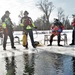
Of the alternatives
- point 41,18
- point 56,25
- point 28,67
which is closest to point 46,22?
point 41,18

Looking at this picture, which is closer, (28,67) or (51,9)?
(28,67)

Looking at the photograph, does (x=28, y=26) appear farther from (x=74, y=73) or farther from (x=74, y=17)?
(x=74, y=73)

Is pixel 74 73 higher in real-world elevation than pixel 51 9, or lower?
lower

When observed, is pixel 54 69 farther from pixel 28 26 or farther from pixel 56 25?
pixel 56 25

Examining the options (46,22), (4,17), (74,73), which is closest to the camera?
(74,73)

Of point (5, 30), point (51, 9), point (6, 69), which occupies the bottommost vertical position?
point (6, 69)

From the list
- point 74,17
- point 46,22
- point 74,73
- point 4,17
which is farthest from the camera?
point 46,22

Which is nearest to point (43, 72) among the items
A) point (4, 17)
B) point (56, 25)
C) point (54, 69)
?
point (54, 69)

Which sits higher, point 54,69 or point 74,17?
point 74,17

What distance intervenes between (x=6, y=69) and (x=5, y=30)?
17.7 ft

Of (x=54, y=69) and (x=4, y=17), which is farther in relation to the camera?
(x=4, y=17)

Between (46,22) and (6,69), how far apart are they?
6108 cm

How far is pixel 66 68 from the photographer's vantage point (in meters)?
6.41

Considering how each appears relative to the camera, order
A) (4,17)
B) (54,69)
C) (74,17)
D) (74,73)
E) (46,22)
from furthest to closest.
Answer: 1. (46,22)
2. (74,17)
3. (4,17)
4. (54,69)
5. (74,73)
